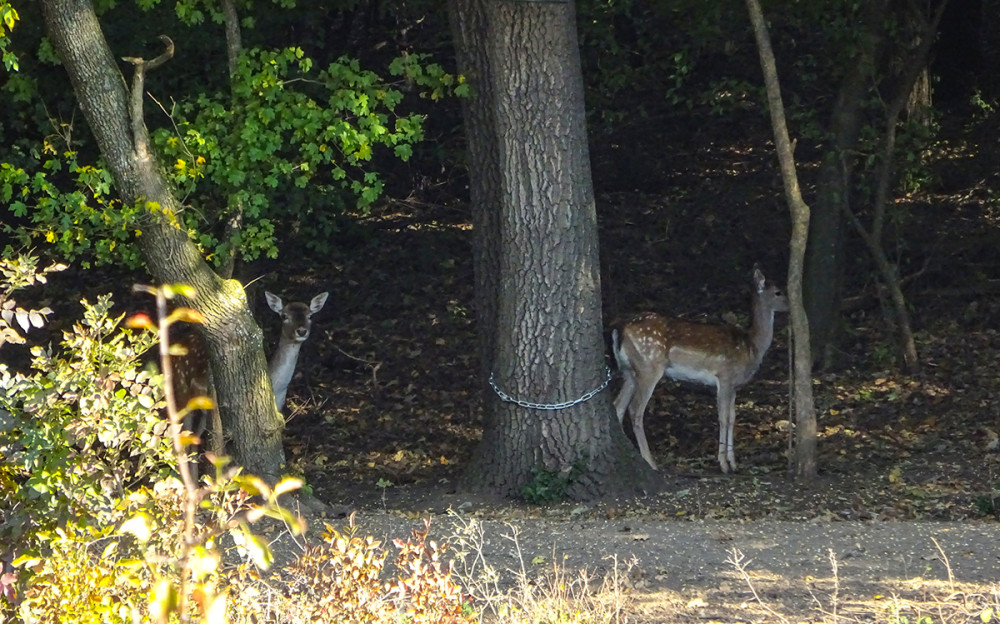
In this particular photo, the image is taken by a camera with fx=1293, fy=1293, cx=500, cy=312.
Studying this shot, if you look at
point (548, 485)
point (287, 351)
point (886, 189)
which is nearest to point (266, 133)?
point (287, 351)

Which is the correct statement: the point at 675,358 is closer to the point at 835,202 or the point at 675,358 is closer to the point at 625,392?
the point at 625,392

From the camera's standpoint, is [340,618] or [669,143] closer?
[340,618]

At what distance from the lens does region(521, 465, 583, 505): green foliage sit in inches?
365

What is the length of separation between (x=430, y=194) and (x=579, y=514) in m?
9.66

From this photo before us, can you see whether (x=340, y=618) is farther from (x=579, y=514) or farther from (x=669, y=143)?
(x=669, y=143)

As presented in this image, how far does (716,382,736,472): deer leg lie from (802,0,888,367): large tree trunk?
156cm

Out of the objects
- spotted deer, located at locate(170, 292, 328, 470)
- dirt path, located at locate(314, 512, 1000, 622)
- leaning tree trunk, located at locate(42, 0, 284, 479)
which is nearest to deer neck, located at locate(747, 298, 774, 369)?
dirt path, located at locate(314, 512, 1000, 622)

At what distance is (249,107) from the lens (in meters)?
9.27

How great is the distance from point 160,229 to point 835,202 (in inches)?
267

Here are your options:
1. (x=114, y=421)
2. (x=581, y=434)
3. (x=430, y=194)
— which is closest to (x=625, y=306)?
(x=430, y=194)

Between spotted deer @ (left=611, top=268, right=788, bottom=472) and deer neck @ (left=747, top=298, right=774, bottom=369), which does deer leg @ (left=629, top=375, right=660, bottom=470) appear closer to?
spotted deer @ (left=611, top=268, right=788, bottom=472)

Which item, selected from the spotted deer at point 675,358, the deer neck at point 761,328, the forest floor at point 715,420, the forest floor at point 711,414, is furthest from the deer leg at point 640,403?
the deer neck at point 761,328

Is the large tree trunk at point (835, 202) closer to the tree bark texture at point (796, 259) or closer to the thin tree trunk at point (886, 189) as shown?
the thin tree trunk at point (886, 189)

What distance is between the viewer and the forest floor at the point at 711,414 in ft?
23.3
